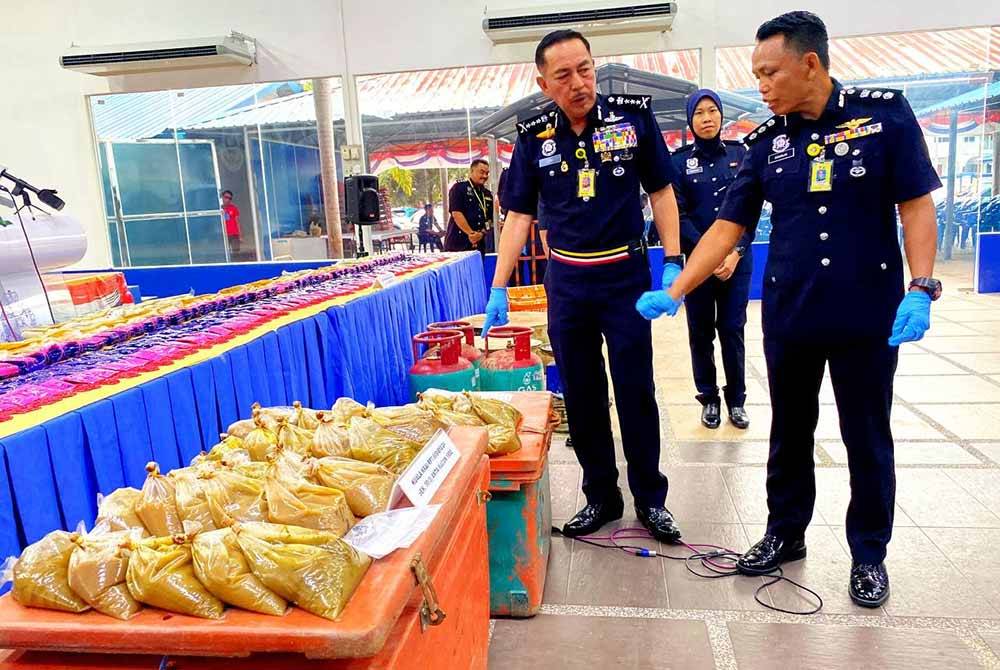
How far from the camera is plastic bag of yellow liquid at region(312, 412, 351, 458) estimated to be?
1.59 metres

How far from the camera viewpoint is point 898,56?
10773mm

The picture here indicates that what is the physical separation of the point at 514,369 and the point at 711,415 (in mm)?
1390

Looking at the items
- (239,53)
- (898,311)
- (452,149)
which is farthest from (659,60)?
(898,311)

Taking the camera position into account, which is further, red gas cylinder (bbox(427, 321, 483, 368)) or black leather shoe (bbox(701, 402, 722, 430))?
black leather shoe (bbox(701, 402, 722, 430))

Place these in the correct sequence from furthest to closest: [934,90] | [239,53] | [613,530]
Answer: [934,90] < [239,53] < [613,530]

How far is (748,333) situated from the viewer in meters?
6.93

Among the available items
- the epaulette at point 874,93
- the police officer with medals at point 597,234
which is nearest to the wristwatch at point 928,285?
the epaulette at point 874,93

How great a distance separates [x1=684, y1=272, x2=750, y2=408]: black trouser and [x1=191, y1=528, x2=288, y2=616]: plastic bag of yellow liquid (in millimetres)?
3284

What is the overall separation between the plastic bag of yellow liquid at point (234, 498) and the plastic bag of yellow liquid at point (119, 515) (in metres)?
0.13

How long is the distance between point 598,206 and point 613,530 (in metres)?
1.26

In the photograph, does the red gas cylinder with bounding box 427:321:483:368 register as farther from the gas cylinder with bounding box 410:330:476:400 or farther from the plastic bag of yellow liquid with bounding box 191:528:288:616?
the plastic bag of yellow liquid with bounding box 191:528:288:616

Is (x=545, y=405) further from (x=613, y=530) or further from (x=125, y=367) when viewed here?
(x=125, y=367)

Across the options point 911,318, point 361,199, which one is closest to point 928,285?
point 911,318

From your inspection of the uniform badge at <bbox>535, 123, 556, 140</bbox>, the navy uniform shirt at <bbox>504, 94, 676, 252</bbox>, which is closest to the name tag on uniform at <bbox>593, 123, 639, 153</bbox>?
the navy uniform shirt at <bbox>504, 94, 676, 252</bbox>
